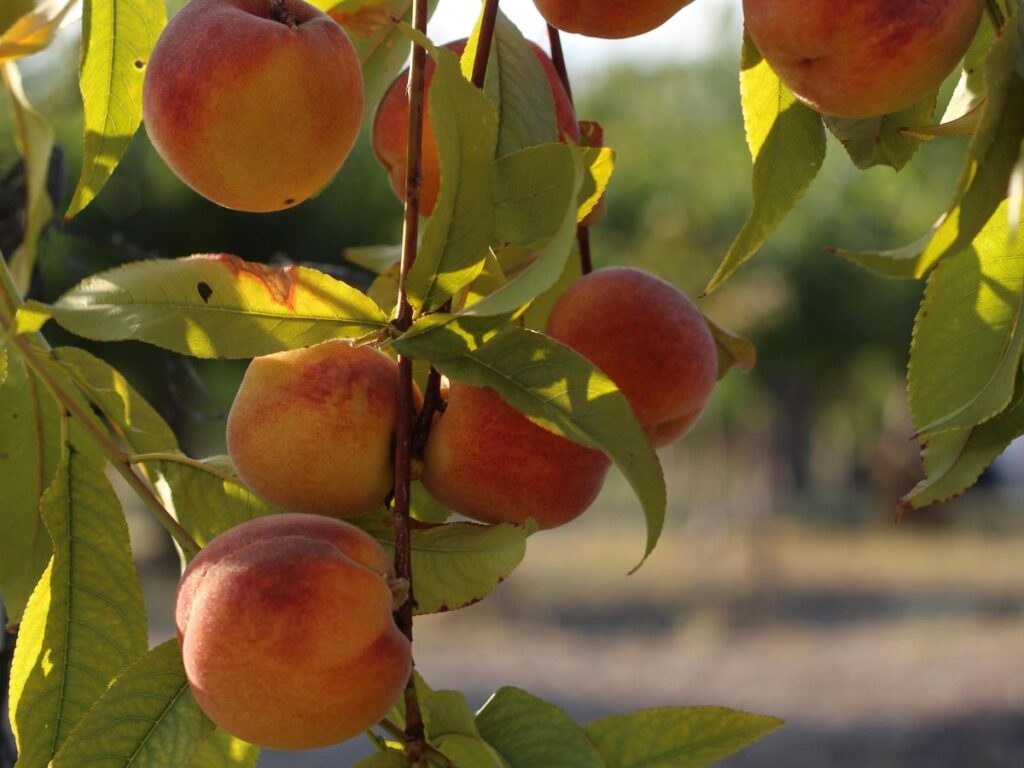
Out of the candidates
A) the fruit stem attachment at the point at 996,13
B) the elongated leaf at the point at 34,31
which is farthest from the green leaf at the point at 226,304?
the fruit stem attachment at the point at 996,13

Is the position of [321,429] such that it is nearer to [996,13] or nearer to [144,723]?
[144,723]

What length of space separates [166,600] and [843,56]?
12.9 m

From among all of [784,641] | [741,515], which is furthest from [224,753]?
[741,515]

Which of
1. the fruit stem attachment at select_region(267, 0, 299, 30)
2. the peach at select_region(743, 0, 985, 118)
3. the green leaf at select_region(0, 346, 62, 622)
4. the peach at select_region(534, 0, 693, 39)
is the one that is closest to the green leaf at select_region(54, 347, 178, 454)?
the green leaf at select_region(0, 346, 62, 622)

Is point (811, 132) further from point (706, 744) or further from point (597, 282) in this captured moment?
point (706, 744)

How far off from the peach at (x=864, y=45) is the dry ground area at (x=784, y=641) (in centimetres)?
633

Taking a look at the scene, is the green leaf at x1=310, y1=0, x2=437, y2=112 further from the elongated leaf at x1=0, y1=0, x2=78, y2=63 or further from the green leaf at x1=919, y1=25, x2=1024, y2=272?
the green leaf at x1=919, y1=25, x2=1024, y2=272

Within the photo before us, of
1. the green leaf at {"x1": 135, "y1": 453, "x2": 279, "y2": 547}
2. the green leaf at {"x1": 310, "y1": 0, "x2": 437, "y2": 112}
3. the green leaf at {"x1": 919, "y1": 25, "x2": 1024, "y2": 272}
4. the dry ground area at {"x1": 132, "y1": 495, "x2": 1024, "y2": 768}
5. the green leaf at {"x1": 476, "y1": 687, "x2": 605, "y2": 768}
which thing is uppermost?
the green leaf at {"x1": 919, "y1": 25, "x2": 1024, "y2": 272}

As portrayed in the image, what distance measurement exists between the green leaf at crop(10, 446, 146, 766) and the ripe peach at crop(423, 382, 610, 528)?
0.23 meters

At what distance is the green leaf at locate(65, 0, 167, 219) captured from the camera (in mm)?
880

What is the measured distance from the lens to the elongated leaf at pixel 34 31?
27.3 inches

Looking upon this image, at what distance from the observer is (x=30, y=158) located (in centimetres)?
109

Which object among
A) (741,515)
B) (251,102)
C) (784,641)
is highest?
(251,102)

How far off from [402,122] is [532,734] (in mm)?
446
